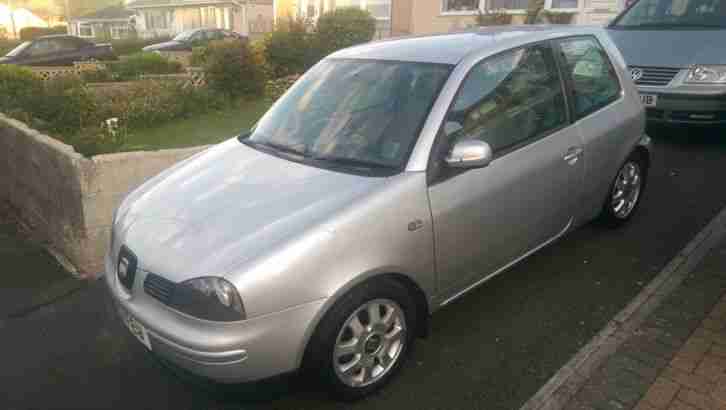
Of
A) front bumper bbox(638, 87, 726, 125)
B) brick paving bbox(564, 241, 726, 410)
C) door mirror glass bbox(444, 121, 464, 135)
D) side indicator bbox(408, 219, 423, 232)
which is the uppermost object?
door mirror glass bbox(444, 121, 464, 135)

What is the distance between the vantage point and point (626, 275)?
12.8ft

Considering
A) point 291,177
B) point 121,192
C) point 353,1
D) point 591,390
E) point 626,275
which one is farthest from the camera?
point 353,1

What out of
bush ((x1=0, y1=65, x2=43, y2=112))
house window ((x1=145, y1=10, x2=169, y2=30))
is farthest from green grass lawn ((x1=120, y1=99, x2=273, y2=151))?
house window ((x1=145, y1=10, x2=169, y2=30))

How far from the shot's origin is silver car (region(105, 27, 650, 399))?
2451 millimetres

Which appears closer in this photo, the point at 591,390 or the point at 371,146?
the point at 591,390

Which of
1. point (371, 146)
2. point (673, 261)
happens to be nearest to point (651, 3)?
point (673, 261)

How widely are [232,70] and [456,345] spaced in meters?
9.36

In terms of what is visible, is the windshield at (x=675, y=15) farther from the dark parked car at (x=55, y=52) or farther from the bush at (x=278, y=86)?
the dark parked car at (x=55, y=52)

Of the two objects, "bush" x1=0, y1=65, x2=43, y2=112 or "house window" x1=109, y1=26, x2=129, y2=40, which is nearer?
"bush" x1=0, y1=65, x2=43, y2=112

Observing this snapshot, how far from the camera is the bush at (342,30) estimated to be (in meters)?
15.0

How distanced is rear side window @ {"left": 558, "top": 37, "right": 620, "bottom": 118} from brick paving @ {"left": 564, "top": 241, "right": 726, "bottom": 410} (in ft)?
4.54

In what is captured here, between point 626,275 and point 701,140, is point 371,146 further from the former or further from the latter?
point 701,140

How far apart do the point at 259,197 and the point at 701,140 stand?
6397mm

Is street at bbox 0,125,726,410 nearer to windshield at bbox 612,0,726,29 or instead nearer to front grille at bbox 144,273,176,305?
front grille at bbox 144,273,176,305
